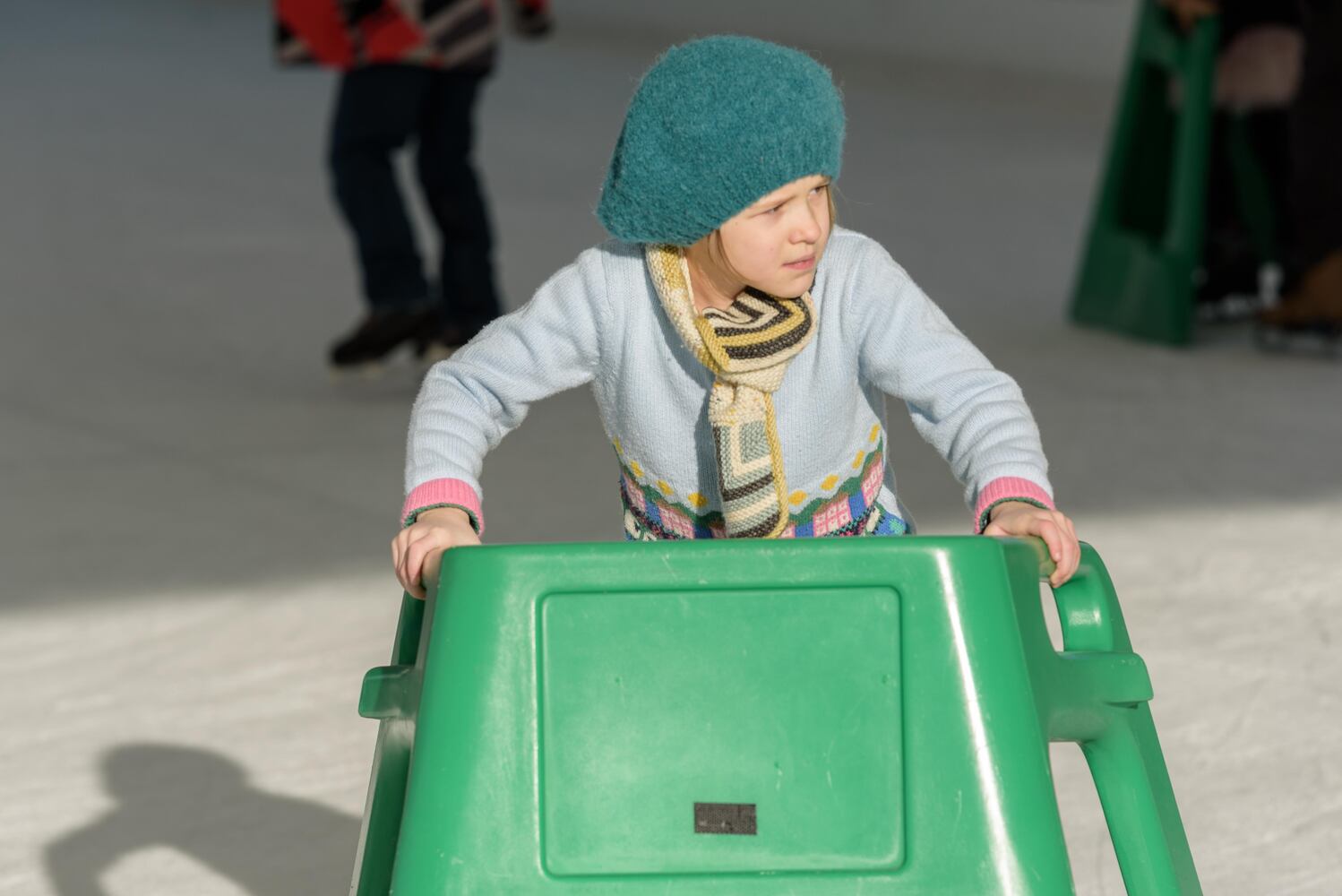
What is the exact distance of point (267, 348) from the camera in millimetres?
5109

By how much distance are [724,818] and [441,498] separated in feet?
1.19

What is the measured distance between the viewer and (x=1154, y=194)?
5.26 meters

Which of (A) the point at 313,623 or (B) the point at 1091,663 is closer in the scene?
(B) the point at 1091,663

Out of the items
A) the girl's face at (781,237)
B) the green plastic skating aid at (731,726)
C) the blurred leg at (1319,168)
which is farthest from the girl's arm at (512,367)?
the blurred leg at (1319,168)

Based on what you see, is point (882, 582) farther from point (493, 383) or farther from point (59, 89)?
point (59, 89)

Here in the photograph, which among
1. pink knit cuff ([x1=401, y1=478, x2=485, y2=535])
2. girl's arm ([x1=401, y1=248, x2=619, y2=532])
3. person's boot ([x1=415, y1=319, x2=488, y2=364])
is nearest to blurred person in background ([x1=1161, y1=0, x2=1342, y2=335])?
person's boot ([x1=415, y1=319, x2=488, y2=364])

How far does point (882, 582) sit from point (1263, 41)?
12.8 feet

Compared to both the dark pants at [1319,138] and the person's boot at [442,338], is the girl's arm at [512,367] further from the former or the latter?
the dark pants at [1319,138]

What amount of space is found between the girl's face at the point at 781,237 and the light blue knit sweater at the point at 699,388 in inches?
2.0

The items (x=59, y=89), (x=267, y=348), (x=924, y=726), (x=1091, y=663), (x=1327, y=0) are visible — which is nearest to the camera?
(x=924, y=726)

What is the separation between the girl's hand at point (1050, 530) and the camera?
147cm

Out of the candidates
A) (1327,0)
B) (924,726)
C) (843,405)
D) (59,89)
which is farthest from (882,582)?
(59,89)

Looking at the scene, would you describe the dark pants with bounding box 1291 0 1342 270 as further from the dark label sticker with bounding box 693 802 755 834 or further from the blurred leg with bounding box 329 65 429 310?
the dark label sticker with bounding box 693 802 755 834

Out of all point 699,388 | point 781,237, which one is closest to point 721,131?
point 781,237
